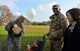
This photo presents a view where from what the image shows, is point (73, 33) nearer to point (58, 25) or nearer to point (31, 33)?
point (58, 25)

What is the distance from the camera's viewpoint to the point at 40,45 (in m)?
7.66

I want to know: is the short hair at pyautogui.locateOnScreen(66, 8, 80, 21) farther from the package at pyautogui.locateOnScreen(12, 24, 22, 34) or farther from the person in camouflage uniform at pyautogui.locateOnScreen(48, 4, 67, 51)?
the package at pyautogui.locateOnScreen(12, 24, 22, 34)

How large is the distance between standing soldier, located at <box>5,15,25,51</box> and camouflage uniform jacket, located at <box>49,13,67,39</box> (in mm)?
2591

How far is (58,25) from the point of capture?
737cm

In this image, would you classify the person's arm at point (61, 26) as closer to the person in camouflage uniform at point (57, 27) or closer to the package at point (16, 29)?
the person in camouflage uniform at point (57, 27)

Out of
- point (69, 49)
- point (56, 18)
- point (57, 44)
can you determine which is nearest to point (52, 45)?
point (57, 44)

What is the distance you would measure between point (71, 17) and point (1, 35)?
27.1 feet

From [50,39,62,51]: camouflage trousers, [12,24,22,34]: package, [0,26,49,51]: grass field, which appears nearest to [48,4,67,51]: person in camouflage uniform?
[50,39,62,51]: camouflage trousers

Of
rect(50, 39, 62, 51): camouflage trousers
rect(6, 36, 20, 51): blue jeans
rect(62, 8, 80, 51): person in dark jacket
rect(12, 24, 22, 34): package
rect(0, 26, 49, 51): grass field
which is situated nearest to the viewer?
rect(62, 8, 80, 51): person in dark jacket

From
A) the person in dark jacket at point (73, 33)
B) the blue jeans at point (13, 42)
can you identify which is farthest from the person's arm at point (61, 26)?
the blue jeans at point (13, 42)

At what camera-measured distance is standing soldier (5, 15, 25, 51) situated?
993 centimetres

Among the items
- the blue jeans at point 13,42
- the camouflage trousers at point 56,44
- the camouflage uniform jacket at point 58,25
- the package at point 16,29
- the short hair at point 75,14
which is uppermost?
the short hair at point 75,14

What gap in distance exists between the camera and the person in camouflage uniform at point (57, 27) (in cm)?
726

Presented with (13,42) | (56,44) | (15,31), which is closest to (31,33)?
(13,42)
